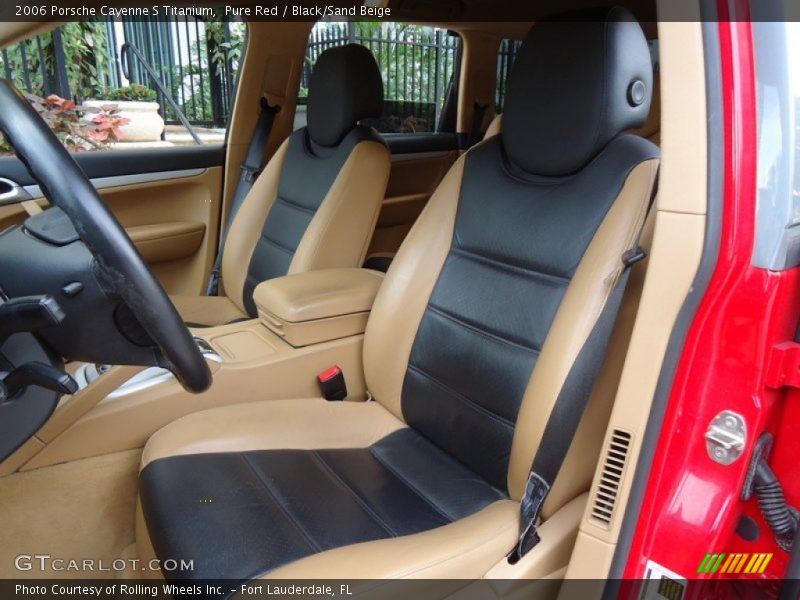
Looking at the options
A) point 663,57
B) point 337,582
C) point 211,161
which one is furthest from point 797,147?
point 211,161

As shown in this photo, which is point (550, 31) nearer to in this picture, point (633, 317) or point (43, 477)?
point (633, 317)

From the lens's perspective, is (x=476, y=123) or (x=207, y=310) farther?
(x=476, y=123)

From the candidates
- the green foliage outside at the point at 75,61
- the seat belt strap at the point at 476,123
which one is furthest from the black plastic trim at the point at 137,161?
the seat belt strap at the point at 476,123

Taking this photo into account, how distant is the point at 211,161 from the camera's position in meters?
2.61

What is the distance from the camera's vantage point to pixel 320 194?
6.86 feet

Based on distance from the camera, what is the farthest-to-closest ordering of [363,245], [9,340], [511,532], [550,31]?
[363,245] < [550,31] < [511,532] < [9,340]

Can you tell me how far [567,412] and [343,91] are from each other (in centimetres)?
139

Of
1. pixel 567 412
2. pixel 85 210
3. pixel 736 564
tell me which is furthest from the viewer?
pixel 567 412

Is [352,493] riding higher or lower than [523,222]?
lower

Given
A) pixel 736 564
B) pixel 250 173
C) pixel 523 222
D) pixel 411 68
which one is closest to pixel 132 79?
pixel 411 68

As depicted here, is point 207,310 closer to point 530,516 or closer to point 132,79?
point 530,516

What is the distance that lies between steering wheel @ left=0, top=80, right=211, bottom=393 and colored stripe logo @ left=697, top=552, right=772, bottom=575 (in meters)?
0.83

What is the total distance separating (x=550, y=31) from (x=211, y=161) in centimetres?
172

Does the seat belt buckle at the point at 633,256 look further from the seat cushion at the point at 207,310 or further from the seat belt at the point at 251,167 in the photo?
the seat belt at the point at 251,167
